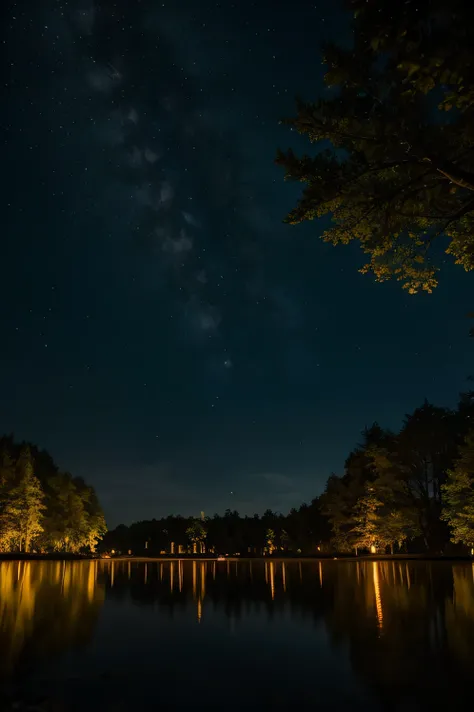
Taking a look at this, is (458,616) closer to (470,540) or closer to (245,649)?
(245,649)

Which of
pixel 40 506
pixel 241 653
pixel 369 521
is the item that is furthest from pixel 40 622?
pixel 40 506

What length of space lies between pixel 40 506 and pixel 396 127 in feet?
197

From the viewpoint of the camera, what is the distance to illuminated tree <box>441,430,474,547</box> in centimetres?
3969

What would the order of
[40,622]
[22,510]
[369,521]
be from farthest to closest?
[22,510] < [369,521] < [40,622]

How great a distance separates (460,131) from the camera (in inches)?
400

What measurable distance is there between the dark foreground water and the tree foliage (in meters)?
8.36

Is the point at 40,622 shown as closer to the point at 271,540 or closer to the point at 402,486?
the point at 402,486

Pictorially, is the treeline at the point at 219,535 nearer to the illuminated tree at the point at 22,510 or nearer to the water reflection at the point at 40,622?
the illuminated tree at the point at 22,510

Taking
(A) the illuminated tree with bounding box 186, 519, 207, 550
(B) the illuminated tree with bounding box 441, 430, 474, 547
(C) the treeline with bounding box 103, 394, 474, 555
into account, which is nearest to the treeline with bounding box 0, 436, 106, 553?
(C) the treeline with bounding box 103, 394, 474, 555

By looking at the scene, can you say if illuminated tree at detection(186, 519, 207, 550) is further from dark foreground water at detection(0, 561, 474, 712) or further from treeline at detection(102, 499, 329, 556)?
dark foreground water at detection(0, 561, 474, 712)

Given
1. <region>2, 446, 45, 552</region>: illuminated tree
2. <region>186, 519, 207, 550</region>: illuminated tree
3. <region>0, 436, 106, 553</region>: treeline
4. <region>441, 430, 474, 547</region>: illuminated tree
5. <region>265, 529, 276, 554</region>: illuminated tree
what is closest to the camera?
<region>441, 430, 474, 547</region>: illuminated tree

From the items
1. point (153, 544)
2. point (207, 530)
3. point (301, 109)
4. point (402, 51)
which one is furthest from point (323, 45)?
point (153, 544)

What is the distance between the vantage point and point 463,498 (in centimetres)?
4131

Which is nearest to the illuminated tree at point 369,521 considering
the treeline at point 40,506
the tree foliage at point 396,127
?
the treeline at point 40,506
